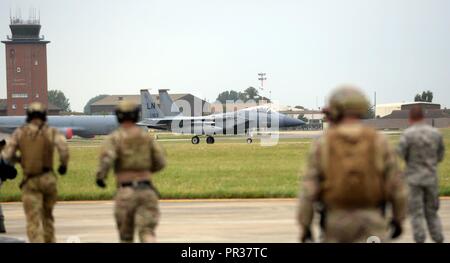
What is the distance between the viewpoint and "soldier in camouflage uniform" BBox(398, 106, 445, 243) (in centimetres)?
1097

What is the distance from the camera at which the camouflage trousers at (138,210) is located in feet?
29.6

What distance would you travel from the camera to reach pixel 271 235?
12836mm

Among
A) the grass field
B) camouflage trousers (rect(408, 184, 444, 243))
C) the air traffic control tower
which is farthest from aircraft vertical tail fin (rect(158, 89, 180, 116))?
camouflage trousers (rect(408, 184, 444, 243))

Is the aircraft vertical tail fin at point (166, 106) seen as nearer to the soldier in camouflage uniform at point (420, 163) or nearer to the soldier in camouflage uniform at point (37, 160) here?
the soldier in camouflage uniform at point (37, 160)

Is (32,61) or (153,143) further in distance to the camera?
(32,61)

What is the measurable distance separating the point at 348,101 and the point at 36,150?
5.81 m

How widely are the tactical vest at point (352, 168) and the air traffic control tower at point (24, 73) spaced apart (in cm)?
9302

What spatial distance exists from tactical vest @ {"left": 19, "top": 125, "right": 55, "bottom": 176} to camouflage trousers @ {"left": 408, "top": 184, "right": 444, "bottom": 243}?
453 centimetres

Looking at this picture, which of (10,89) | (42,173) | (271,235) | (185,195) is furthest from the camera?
(10,89)

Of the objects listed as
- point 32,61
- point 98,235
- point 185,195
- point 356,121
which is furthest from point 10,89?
point 356,121

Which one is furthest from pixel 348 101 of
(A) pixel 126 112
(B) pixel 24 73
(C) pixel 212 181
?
(B) pixel 24 73

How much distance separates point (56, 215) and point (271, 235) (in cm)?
509

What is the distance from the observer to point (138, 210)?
356 inches
